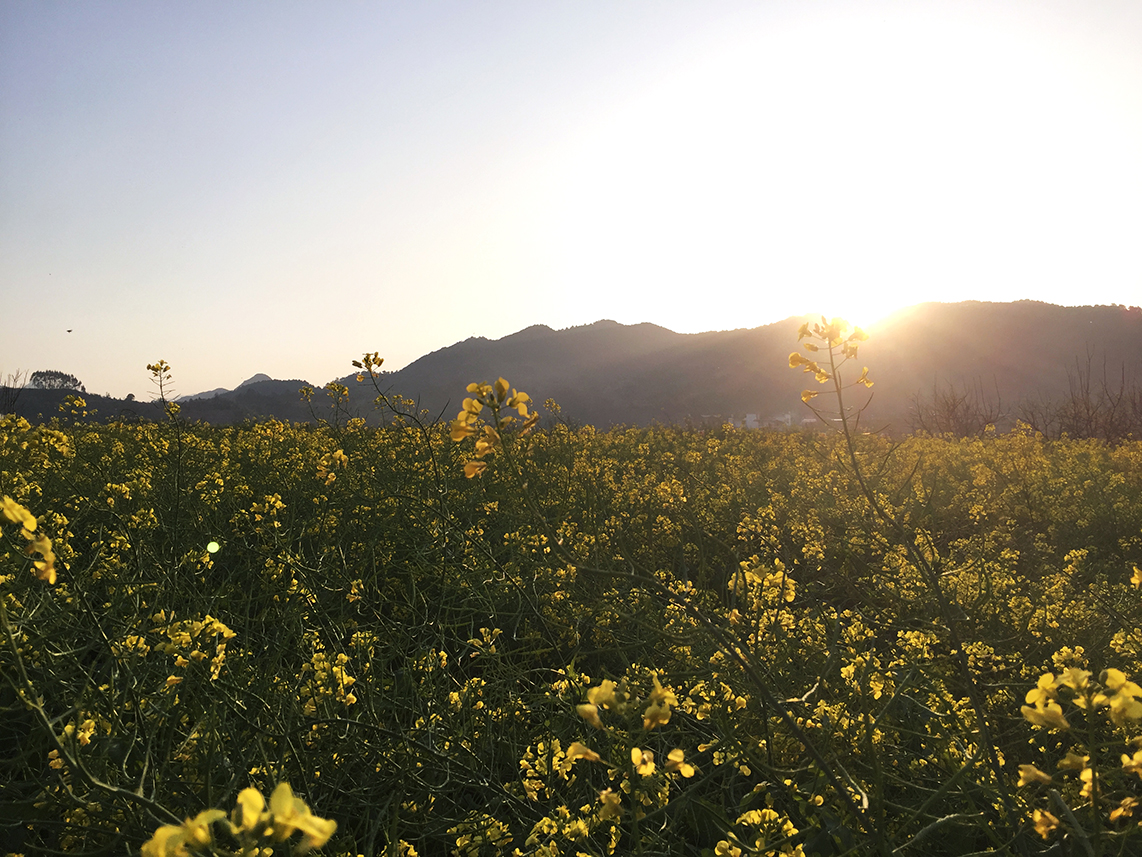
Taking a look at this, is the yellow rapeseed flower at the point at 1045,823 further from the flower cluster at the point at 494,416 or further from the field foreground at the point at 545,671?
the flower cluster at the point at 494,416

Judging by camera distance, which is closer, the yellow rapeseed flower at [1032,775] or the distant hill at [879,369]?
the yellow rapeseed flower at [1032,775]

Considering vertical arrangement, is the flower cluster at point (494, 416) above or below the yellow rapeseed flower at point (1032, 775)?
above

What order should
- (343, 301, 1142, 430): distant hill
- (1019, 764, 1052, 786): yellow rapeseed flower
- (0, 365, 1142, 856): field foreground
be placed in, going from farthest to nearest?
1. (343, 301, 1142, 430): distant hill
2. (0, 365, 1142, 856): field foreground
3. (1019, 764, 1052, 786): yellow rapeseed flower

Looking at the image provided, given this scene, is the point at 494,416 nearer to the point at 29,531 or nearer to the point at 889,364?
the point at 29,531

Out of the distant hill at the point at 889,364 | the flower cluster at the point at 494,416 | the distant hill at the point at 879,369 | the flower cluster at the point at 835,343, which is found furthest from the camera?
the distant hill at the point at 889,364

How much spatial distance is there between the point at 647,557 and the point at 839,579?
1365 millimetres

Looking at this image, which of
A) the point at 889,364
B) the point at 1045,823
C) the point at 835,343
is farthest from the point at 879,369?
the point at 1045,823

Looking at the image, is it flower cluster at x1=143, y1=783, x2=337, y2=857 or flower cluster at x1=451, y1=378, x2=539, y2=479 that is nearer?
flower cluster at x1=143, y1=783, x2=337, y2=857

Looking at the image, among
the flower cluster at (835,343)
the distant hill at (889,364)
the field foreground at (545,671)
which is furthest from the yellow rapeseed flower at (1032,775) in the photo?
the distant hill at (889,364)

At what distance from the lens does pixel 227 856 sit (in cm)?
84

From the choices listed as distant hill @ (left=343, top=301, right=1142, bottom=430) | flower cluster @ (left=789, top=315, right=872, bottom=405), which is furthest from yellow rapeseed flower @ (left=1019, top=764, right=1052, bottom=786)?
distant hill @ (left=343, top=301, right=1142, bottom=430)

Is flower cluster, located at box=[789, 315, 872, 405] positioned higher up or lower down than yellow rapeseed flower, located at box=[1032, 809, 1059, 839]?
higher up

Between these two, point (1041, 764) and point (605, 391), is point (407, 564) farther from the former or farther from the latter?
point (605, 391)

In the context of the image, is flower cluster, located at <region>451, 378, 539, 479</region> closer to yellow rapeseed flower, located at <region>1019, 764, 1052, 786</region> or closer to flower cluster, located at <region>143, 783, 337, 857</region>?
flower cluster, located at <region>143, 783, 337, 857</region>
